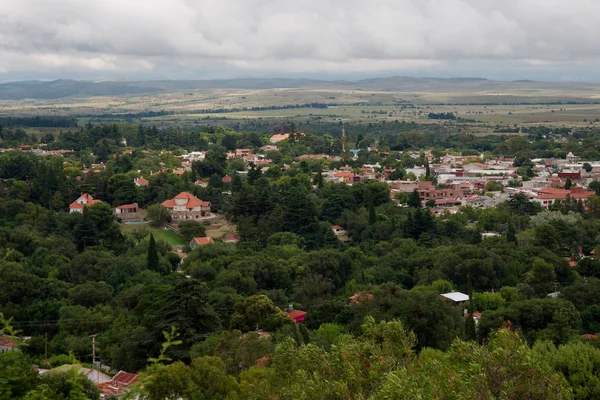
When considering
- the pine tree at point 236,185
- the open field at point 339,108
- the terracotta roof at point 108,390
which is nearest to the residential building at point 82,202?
the pine tree at point 236,185

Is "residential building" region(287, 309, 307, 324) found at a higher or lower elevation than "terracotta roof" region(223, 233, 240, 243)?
higher

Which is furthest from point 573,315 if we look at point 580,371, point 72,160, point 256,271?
point 72,160

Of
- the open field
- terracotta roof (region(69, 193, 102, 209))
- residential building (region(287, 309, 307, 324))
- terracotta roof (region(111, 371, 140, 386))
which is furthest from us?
the open field

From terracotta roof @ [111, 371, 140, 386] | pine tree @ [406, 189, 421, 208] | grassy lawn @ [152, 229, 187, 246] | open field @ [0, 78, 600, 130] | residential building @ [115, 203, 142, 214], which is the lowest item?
open field @ [0, 78, 600, 130]

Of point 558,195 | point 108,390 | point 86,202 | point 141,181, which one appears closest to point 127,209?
point 86,202

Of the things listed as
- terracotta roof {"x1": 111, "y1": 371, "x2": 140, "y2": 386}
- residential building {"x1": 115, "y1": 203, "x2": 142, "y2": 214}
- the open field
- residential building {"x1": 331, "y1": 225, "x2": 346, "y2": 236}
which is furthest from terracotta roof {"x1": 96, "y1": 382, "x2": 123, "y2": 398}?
the open field

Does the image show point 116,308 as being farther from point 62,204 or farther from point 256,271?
point 62,204

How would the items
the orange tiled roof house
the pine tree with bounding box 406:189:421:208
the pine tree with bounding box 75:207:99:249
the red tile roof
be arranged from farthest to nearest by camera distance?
1. the pine tree with bounding box 406:189:421:208
2. the orange tiled roof house
3. the pine tree with bounding box 75:207:99:249
4. the red tile roof

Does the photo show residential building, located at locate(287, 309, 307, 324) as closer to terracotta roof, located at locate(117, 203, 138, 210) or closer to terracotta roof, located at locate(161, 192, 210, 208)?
terracotta roof, located at locate(161, 192, 210, 208)
